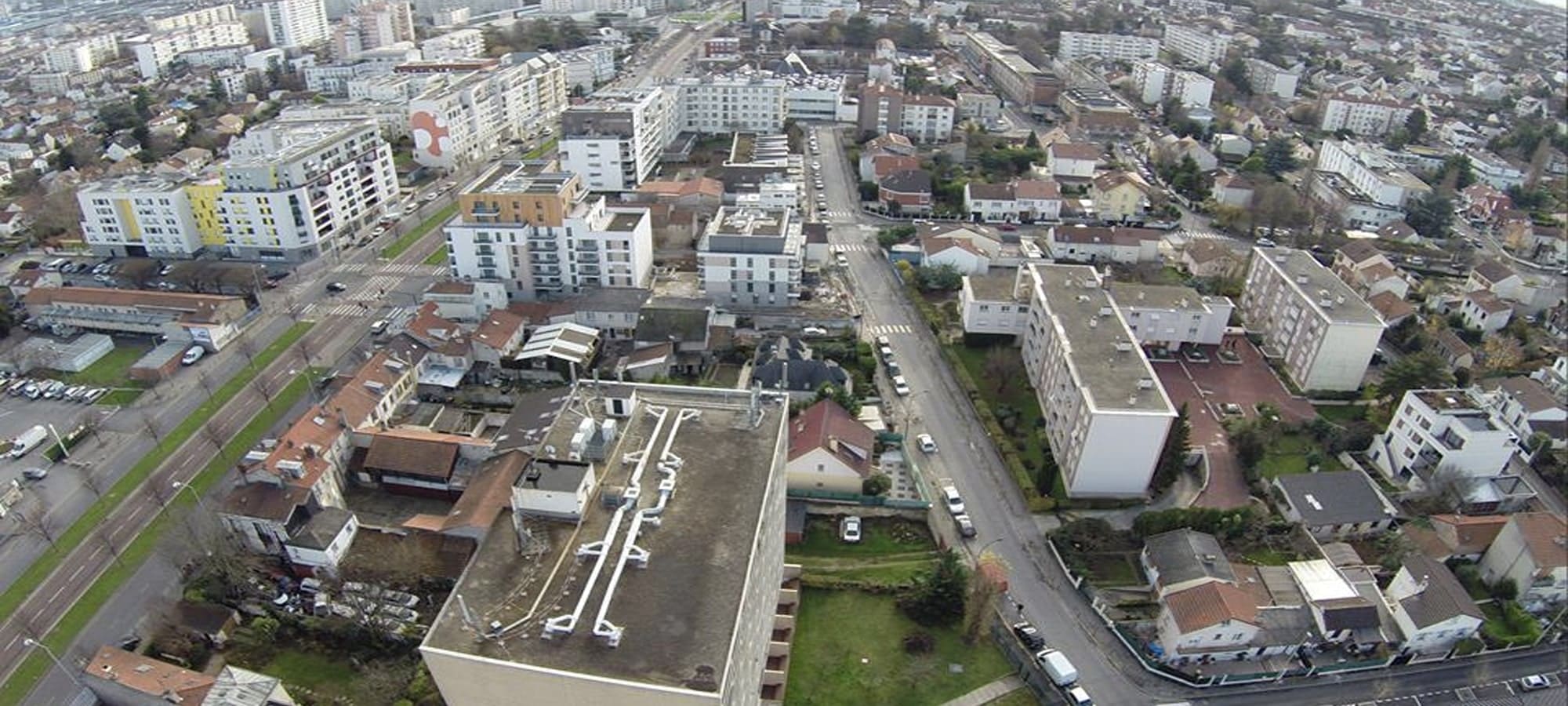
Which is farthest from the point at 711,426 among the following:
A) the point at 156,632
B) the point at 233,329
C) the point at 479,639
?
the point at 233,329

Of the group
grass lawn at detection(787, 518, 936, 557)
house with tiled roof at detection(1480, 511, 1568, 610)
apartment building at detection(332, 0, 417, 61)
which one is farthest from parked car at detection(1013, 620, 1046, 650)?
apartment building at detection(332, 0, 417, 61)

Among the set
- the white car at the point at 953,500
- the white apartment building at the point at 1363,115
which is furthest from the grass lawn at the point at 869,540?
the white apartment building at the point at 1363,115

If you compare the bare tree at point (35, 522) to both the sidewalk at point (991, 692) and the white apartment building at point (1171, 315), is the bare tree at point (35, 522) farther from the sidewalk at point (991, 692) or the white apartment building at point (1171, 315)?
the white apartment building at point (1171, 315)

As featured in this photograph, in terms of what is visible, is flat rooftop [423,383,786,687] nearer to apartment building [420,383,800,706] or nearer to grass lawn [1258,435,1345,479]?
apartment building [420,383,800,706]

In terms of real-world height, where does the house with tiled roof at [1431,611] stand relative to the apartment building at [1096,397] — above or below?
below

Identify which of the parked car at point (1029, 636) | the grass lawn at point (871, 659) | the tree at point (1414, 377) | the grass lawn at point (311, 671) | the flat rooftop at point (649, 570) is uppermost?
the flat rooftop at point (649, 570)

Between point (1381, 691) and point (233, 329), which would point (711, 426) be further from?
point (233, 329)
